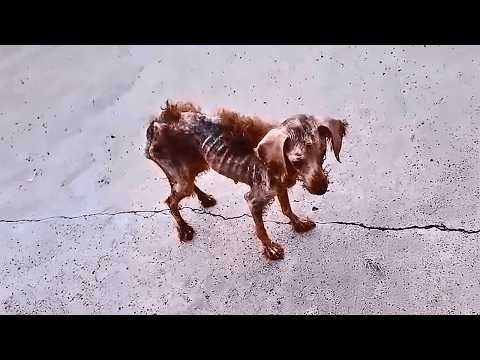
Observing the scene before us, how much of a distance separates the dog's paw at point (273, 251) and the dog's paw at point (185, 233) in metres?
0.54

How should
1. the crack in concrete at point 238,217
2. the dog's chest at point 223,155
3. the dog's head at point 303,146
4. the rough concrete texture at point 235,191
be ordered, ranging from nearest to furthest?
the dog's head at point 303,146, the dog's chest at point 223,155, the rough concrete texture at point 235,191, the crack in concrete at point 238,217

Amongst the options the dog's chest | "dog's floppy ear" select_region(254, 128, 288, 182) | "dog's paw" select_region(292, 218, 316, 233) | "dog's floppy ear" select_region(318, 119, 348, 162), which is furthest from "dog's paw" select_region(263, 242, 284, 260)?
"dog's floppy ear" select_region(318, 119, 348, 162)

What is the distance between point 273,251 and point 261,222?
0.28 m

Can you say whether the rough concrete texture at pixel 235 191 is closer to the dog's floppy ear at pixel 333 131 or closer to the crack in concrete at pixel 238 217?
the crack in concrete at pixel 238 217

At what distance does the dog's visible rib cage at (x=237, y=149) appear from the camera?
414cm

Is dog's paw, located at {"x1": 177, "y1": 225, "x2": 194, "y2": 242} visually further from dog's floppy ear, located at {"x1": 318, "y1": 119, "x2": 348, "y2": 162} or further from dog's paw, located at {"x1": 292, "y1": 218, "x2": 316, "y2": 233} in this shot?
dog's floppy ear, located at {"x1": 318, "y1": 119, "x2": 348, "y2": 162}

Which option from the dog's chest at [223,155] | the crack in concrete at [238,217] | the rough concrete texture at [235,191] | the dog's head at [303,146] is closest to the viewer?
the dog's head at [303,146]

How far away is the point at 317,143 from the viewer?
4137 millimetres

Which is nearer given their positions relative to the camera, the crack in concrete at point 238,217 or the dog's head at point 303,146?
the dog's head at point 303,146

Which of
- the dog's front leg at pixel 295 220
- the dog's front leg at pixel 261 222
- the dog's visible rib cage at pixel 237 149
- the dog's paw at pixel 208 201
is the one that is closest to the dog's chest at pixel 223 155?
the dog's visible rib cage at pixel 237 149

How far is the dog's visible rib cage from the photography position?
4.14 m

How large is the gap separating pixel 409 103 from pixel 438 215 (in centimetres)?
107

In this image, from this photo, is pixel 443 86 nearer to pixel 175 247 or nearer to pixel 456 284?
pixel 456 284

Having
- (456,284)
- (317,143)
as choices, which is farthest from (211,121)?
(456,284)
